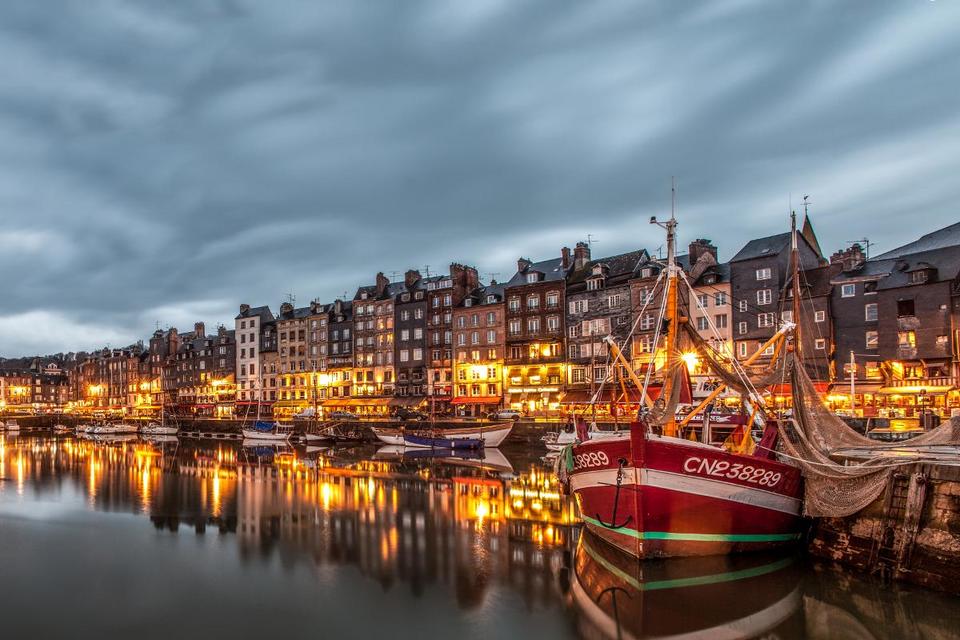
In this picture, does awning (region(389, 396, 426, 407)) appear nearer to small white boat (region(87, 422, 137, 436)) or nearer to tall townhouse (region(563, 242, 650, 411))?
tall townhouse (region(563, 242, 650, 411))

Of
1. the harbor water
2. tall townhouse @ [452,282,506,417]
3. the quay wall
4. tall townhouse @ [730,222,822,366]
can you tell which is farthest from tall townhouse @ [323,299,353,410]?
the quay wall

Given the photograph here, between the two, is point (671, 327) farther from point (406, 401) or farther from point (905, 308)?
point (406, 401)

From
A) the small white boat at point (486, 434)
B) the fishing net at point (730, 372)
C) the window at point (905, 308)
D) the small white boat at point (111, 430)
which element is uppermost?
the window at point (905, 308)

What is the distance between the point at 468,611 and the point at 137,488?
88.1 ft

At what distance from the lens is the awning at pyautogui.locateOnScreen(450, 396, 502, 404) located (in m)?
69.6

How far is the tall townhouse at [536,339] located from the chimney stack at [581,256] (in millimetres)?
805

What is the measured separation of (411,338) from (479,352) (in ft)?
36.1

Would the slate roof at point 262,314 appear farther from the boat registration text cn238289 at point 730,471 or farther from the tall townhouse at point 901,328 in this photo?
the boat registration text cn238289 at point 730,471

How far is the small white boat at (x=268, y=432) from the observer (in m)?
70.6

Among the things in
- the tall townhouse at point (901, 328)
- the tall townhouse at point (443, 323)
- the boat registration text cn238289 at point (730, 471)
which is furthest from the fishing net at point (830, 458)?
the tall townhouse at point (443, 323)

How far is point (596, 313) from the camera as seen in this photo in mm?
65188

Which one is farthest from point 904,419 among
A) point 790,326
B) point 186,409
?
point 186,409

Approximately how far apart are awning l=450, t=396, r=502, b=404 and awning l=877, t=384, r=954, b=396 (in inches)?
1384

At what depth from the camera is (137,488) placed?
34906 millimetres
